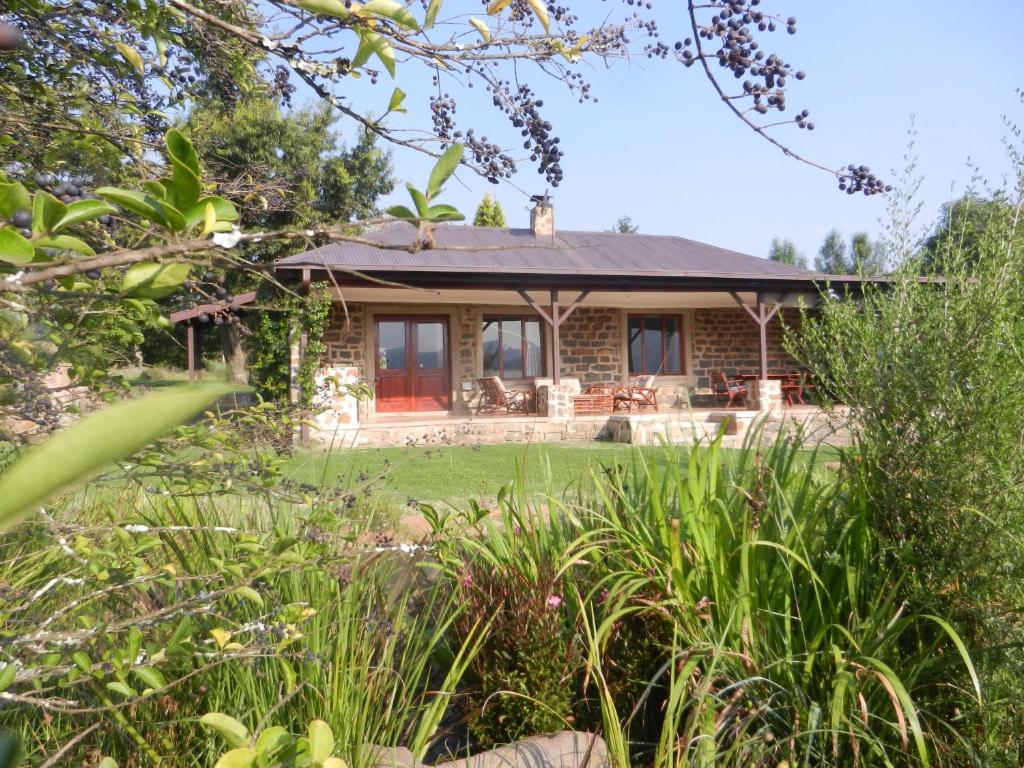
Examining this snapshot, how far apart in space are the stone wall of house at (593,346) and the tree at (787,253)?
45.9 metres

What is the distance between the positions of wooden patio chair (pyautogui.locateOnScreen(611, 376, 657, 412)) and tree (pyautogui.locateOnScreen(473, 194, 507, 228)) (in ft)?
30.1

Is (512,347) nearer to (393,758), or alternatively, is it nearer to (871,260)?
(871,260)

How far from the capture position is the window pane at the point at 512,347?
1605 centimetres

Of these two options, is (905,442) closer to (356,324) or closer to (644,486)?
(644,486)

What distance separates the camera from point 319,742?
87 cm

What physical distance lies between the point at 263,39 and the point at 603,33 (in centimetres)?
114

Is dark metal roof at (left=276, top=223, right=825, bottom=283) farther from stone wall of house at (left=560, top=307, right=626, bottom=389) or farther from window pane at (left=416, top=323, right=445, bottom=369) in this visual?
window pane at (left=416, top=323, right=445, bottom=369)

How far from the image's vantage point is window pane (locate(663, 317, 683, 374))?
56.8 ft

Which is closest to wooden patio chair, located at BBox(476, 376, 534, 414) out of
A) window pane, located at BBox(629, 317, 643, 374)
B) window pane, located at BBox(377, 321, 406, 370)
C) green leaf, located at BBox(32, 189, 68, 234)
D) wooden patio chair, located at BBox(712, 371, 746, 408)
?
window pane, located at BBox(377, 321, 406, 370)

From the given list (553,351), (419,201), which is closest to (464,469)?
(553,351)

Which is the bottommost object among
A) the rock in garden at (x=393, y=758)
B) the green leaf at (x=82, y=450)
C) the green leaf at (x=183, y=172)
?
the rock in garden at (x=393, y=758)

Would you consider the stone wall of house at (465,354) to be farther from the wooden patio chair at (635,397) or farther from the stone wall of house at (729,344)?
the stone wall of house at (729,344)

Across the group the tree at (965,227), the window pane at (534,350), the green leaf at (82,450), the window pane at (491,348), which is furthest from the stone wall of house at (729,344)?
the green leaf at (82,450)

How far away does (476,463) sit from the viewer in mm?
9234
